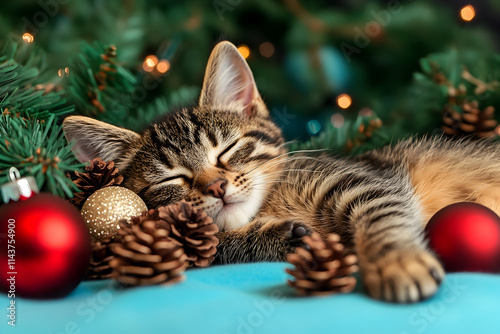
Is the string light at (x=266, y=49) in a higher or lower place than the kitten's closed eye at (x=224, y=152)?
higher

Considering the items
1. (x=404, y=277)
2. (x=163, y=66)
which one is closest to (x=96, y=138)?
(x=163, y=66)

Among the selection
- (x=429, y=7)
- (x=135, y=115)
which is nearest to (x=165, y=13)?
(x=135, y=115)

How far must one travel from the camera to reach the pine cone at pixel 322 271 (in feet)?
2.04

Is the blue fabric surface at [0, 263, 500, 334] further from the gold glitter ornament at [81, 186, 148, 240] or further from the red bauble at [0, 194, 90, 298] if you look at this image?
the gold glitter ornament at [81, 186, 148, 240]

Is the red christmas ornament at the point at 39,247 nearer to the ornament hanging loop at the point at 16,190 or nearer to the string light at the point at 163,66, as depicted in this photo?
the ornament hanging loop at the point at 16,190

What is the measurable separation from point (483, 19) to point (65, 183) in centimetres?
198

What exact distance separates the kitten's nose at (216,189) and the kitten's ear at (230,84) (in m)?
0.30

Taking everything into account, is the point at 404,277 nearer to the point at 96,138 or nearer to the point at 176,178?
the point at 176,178

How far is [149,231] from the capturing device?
69cm

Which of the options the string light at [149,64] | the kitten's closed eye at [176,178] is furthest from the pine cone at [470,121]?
the string light at [149,64]

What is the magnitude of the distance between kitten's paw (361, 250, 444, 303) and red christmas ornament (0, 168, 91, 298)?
41 cm

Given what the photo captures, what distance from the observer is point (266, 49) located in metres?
1.99

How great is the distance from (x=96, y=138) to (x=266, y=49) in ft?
3.65

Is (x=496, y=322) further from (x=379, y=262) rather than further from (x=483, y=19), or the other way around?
(x=483, y=19)
